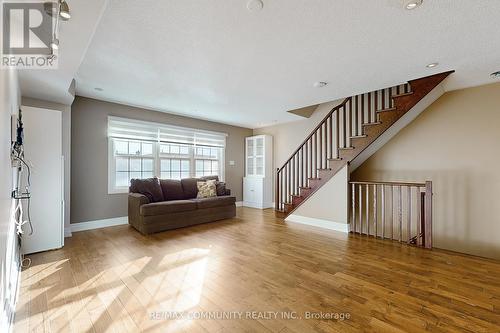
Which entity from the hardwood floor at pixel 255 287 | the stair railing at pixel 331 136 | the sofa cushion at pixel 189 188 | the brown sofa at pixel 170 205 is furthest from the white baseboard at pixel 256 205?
the hardwood floor at pixel 255 287

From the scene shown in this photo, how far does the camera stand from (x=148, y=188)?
444cm

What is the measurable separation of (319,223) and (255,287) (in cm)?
275

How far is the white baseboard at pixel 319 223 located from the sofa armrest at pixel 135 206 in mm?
3006

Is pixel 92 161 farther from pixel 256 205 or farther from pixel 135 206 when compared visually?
pixel 256 205

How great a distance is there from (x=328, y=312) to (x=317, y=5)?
2464mm

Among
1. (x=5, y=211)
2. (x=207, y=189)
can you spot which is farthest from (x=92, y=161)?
(x=5, y=211)

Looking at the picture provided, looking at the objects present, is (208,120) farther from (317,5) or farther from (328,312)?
(328,312)

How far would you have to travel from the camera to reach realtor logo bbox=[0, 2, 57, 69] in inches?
61.2

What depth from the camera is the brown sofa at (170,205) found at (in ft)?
13.0

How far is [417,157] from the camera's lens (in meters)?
4.27

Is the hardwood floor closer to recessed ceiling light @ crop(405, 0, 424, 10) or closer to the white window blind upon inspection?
the white window blind

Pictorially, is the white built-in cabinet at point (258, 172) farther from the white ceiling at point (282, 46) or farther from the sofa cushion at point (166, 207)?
the white ceiling at point (282, 46)

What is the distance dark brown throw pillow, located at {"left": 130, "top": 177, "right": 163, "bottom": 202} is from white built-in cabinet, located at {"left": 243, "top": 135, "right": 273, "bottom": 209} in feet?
9.37

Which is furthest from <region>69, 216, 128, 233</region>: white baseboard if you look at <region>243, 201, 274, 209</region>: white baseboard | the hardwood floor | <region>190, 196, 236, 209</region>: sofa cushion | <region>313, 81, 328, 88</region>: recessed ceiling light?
<region>313, 81, 328, 88</region>: recessed ceiling light
